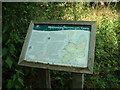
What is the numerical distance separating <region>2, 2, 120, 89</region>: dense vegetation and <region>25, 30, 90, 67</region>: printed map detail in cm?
43

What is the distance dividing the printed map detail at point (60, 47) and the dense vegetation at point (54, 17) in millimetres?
431

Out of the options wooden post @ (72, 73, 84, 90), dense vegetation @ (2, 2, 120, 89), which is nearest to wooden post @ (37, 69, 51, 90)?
dense vegetation @ (2, 2, 120, 89)

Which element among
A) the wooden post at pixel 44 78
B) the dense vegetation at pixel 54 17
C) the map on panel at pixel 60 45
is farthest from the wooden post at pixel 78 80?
the dense vegetation at pixel 54 17

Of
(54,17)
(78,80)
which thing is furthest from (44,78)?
(54,17)

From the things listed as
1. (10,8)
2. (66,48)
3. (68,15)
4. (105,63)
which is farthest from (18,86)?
(68,15)

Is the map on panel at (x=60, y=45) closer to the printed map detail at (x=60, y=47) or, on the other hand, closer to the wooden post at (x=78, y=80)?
the printed map detail at (x=60, y=47)

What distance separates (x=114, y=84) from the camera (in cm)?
326

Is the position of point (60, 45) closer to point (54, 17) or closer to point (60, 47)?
point (60, 47)

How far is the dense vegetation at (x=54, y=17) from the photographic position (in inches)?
108

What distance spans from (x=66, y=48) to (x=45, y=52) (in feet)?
0.93

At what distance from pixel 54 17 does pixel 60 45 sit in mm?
2635

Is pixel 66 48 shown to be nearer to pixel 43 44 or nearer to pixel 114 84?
pixel 43 44

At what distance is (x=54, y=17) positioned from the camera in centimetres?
477

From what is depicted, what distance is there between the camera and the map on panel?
213 centimetres
